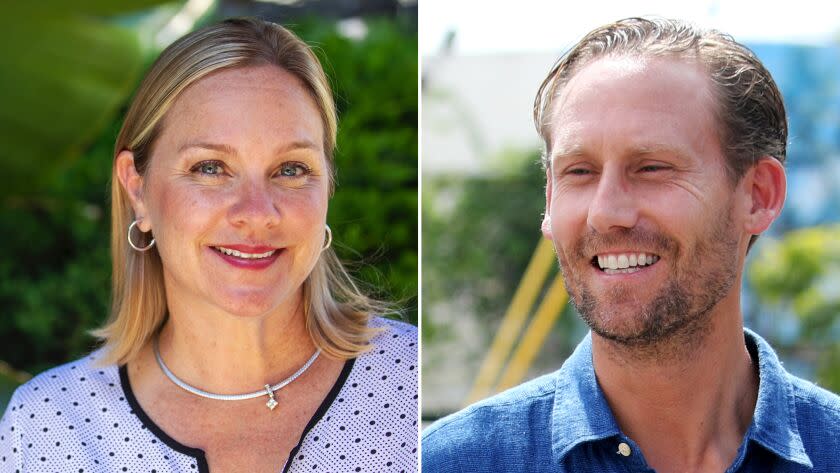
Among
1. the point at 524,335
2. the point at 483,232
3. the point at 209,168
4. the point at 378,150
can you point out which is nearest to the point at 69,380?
the point at 209,168

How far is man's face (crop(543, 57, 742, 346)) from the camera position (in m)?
2.04

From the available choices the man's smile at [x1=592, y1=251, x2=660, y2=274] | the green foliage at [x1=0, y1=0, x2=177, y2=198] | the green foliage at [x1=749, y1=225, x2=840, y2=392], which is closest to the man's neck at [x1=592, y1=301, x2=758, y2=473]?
the man's smile at [x1=592, y1=251, x2=660, y2=274]

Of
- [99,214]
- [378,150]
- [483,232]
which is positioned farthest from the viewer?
[483,232]

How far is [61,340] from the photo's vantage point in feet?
14.2

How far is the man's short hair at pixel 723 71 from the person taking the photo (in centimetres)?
213

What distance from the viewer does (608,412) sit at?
2127 millimetres

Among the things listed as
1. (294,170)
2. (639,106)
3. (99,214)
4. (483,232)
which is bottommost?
(483,232)


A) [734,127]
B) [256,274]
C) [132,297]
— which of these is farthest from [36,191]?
[734,127]

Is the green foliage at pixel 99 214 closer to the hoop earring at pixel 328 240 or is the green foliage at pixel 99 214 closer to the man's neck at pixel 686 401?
the hoop earring at pixel 328 240

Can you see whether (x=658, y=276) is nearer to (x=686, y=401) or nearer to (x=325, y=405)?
(x=686, y=401)

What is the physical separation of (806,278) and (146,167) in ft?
15.9

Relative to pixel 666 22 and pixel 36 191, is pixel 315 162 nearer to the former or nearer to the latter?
pixel 666 22

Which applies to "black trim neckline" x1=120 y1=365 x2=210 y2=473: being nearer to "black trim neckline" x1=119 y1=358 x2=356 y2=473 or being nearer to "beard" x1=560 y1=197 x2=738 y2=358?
"black trim neckline" x1=119 y1=358 x2=356 y2=473

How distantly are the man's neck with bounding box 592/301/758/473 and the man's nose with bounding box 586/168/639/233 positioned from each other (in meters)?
0.26
